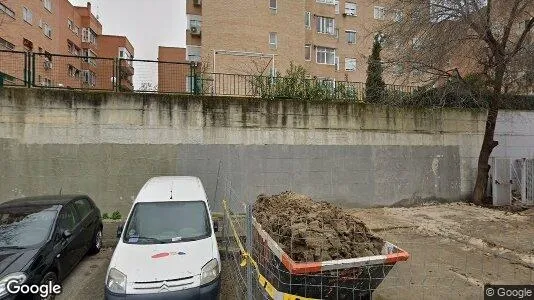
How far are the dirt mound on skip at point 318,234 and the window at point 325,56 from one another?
27.5 meters

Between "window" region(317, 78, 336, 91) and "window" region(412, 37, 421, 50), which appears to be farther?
"window" region(317, 78, 336, 91)

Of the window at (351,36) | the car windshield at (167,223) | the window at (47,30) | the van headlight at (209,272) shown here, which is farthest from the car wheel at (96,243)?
the window at (351,36)

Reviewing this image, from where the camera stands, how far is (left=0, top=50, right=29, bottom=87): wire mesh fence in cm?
834

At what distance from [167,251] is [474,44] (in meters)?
10.5

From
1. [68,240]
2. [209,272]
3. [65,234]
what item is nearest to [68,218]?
[68,240]

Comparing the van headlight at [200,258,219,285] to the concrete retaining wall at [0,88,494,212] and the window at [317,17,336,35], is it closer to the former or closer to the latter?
the concrete retaining wall at [0,88,494,212]

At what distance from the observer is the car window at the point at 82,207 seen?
20.4ft

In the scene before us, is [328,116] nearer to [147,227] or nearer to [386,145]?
[386,145]

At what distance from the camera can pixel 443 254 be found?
21.4 ft

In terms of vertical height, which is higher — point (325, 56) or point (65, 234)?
point (325, 56)

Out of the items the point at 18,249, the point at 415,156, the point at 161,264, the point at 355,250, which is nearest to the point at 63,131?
the point at 18,249

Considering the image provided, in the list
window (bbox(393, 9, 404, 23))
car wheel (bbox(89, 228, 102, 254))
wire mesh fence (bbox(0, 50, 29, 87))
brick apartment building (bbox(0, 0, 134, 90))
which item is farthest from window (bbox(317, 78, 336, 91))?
wire mesh fence (bbox(0, 50, 29, 87))

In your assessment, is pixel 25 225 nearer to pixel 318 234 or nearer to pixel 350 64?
pixel 318 234

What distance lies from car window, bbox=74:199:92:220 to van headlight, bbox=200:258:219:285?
329 cm
